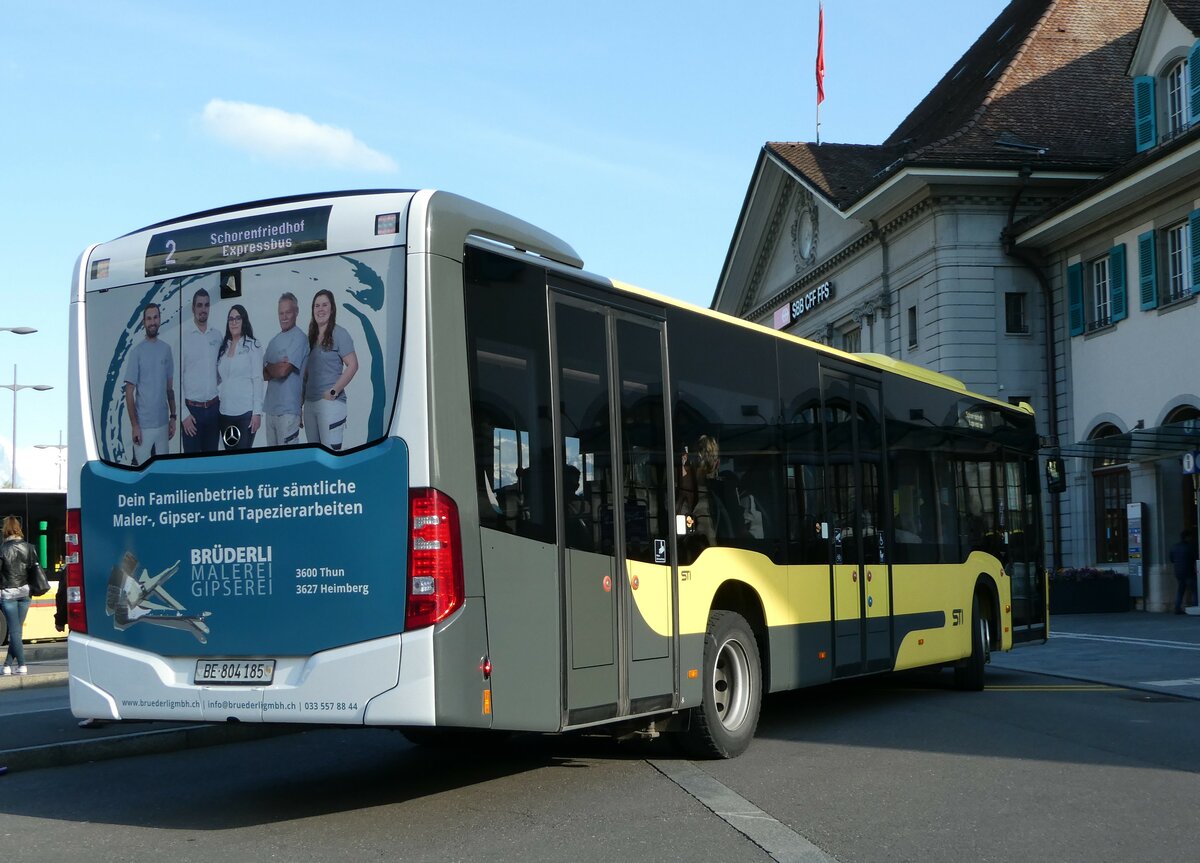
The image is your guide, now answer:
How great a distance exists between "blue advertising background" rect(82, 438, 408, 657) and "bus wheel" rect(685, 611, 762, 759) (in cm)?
280

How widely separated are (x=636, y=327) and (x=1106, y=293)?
2714cm

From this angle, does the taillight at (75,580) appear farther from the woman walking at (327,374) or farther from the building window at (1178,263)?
the building window at (1178,263)

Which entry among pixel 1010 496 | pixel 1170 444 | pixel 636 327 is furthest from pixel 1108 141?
pixel 636 327

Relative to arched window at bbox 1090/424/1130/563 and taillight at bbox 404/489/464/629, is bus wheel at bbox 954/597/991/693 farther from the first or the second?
arched window at bbox 1090/424/1130/563

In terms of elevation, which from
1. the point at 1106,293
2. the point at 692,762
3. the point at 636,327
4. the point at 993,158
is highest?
the point at 993,158

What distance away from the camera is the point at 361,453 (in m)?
7.16

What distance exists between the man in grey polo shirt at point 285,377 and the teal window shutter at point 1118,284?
89.9ft

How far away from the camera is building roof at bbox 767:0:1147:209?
3581cm

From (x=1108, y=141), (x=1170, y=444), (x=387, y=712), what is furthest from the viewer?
(x=1108, y=141)

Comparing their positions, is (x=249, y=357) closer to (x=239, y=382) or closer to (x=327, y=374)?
(x=239, y=382)

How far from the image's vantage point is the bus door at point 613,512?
7863mm

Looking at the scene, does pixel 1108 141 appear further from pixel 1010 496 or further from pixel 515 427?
pixel 515 427

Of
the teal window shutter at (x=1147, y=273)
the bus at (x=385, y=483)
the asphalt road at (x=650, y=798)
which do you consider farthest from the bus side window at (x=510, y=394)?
the teal window shutter at (x=1147, y=273)

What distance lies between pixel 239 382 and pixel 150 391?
2.02 ft
